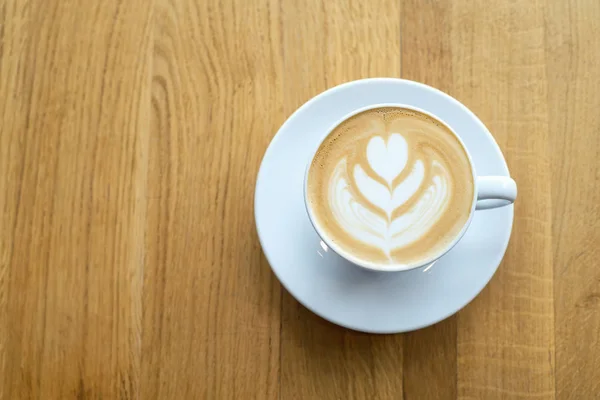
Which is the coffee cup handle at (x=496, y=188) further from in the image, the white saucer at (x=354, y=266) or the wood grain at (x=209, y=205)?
the wood grain at (x=209, y=205)

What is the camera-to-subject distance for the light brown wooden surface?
2.63 ft

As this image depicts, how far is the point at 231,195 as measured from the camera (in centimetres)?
82

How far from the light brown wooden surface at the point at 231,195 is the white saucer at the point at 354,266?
4.0 inches

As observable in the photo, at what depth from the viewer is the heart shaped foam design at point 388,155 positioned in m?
0.67

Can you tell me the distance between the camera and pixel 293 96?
0.84m

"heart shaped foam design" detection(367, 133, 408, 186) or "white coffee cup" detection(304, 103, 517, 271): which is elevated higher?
"heart shaped foam design" detection(367, 133, 408, 186)

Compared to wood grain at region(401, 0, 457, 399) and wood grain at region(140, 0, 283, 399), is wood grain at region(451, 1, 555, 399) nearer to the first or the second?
wood grain at region(401, 0, 457, 399)

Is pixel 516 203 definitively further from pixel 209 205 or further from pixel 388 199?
pixel 209 205

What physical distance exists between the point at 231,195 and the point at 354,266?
0.23 metres

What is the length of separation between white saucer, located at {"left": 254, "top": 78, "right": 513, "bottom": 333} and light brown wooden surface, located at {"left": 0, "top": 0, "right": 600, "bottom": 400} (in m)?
0.10

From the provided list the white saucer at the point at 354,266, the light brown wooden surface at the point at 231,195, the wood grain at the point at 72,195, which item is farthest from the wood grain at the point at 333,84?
the wood grain at the point at 72,195

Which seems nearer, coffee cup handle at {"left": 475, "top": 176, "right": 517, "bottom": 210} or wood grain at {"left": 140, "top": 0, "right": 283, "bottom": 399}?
coffee cup handle at {"left": 475, "top": 176, "right": 517, "bottom": 210}

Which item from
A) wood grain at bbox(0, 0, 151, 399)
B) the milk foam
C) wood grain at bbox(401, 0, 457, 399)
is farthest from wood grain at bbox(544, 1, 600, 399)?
wood grain at bbox(0, 0, 151, 399)

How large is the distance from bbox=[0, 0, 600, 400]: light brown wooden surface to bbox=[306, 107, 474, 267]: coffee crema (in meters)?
0.19
